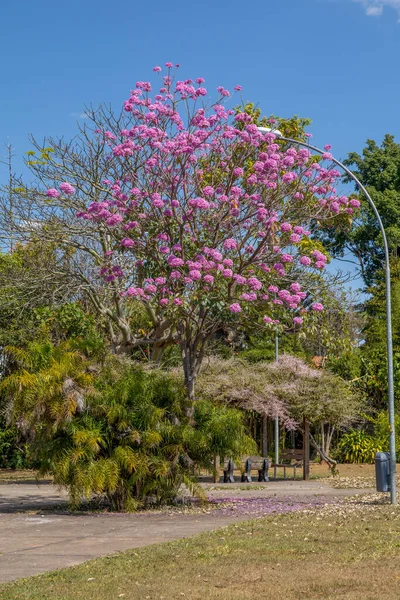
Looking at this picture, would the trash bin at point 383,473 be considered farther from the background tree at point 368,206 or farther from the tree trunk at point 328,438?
the background tree at point 368,206

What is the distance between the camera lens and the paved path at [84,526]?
10648mm

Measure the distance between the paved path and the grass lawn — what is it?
2.46 feet

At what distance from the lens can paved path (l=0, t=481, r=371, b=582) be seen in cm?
1065

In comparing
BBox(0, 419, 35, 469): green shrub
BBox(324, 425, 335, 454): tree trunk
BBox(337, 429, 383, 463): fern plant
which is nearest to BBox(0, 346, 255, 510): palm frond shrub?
BBox(0, 419, 35, 469): green shrub

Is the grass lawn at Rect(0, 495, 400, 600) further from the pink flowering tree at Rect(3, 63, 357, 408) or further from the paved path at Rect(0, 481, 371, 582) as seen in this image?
the pink flowering tree at Rect(3, 63, 357, 408)

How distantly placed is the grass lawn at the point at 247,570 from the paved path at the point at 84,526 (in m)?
0.75

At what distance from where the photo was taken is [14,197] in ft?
82.7

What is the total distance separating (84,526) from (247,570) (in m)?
5.31

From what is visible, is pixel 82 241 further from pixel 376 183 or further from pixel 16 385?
pixel 376 183

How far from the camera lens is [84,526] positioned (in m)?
13.7

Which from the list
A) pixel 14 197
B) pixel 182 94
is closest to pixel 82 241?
pixel 14 197

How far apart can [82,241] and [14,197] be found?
2478 mm

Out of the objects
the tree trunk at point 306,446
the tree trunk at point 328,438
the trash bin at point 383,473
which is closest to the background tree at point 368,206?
the tree trunk at point 328,438

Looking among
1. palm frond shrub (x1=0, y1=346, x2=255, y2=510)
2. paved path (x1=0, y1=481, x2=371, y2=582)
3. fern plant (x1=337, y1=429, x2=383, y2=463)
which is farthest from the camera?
fern plant (x1=337, y1=429, x2=383, y2=463)
